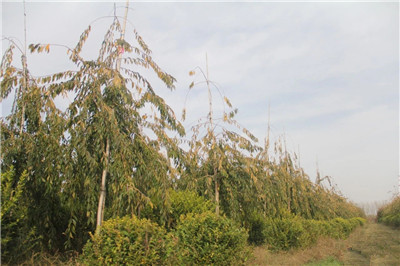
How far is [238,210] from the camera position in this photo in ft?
32.3

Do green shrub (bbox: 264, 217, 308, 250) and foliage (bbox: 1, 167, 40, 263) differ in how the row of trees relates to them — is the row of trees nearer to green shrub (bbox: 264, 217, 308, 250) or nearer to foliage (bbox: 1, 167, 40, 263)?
foliage (bbox: 1, 167, 40, 263)

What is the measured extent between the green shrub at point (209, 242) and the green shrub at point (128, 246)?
88 cm

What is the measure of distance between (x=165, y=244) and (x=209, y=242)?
1256 mm

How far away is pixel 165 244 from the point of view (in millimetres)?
4793

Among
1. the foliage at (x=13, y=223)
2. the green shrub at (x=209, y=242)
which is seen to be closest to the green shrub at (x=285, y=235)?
the green shrub at (x=209, y=242)

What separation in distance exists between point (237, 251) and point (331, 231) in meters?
12.7

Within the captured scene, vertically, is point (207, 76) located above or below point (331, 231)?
above

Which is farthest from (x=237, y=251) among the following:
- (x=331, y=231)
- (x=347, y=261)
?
(x=331, y=231)

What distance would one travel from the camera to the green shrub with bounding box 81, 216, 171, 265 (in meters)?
4.44

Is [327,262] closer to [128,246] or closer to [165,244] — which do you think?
[165,244]

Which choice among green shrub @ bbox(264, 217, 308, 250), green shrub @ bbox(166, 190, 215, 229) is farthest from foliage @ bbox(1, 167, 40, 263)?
green shrub @ bbox(264, 217, 308, 250)

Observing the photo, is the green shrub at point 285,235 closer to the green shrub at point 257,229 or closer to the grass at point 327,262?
the grass at point 327,262

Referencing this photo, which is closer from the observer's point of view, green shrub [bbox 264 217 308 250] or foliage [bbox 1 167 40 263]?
foliage [bbox 1 167 40 263]

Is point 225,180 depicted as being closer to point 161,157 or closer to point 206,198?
point 206,198
